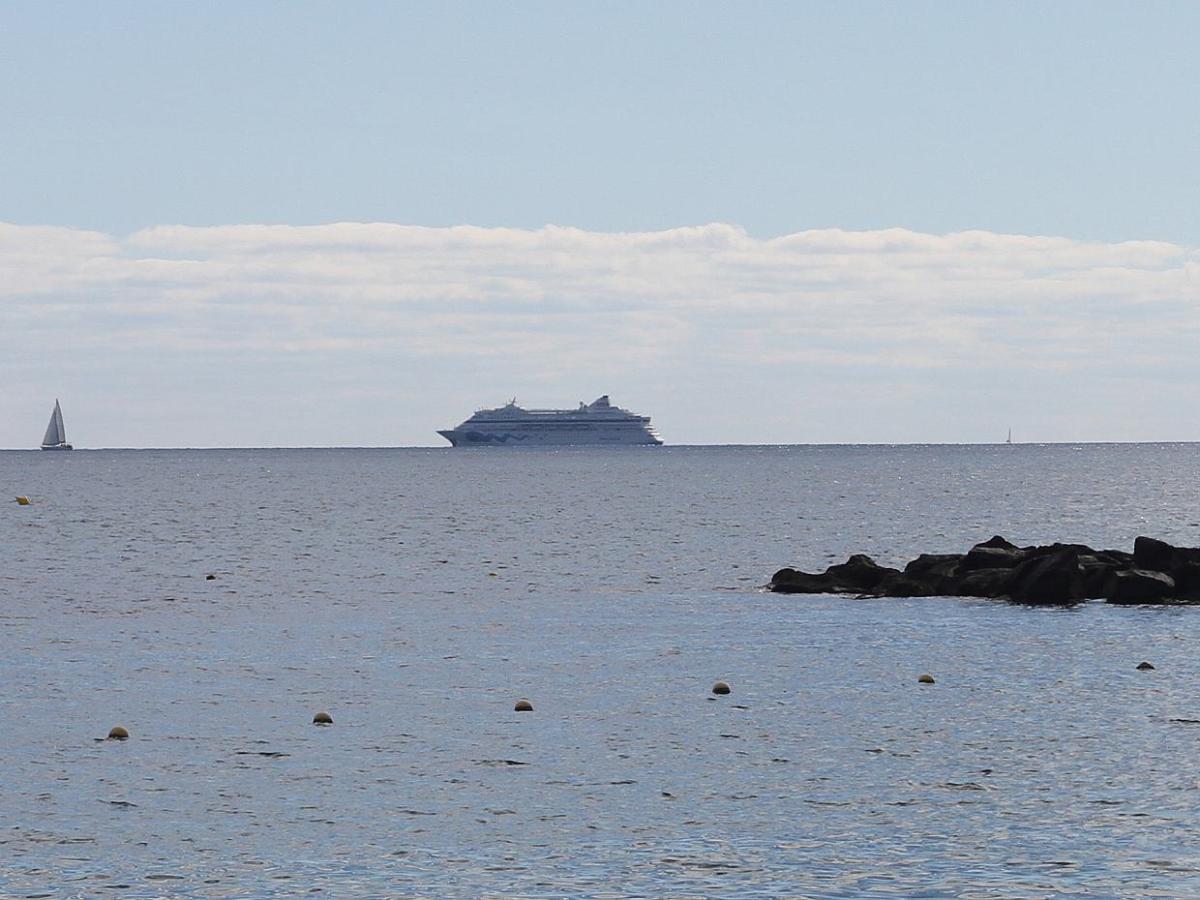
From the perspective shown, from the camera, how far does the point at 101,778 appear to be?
19172 millimetres

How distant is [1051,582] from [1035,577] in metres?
0.63

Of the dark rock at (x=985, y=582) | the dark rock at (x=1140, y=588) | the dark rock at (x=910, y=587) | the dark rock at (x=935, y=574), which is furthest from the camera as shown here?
the dark rock at (x=935, y=574)

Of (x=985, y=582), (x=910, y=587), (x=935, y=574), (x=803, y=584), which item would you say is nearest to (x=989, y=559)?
(x=935, y=574)

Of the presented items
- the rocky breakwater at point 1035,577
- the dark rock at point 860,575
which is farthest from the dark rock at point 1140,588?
the dark rock at point 860,575

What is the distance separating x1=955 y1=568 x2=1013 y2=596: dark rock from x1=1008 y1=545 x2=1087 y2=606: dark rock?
557 millimetres

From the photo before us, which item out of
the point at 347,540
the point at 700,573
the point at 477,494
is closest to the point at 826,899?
the point at 700,573

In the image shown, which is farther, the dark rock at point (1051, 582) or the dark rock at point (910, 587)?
the dark rock at point (910, 587)

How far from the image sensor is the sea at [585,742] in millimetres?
15125

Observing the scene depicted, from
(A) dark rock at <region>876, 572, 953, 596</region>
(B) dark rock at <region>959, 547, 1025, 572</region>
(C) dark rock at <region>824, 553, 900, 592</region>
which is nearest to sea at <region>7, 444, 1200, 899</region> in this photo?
(A) dark rock at <region>876, 572, 953, 596</region>

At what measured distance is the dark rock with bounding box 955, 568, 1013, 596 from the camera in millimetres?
44781

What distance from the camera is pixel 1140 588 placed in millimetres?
42406

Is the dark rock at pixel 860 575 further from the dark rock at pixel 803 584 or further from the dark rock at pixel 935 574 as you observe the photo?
the dark rock at pixel 935 574

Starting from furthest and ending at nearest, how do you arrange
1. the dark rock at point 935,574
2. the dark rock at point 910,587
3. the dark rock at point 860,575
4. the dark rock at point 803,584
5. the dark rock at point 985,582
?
the dark rock at point 860,575 < the dark rock at point 803,584 < the dark rock at point 935,574 < the dark rock at point 910,587 < the dark rock at point 985,582

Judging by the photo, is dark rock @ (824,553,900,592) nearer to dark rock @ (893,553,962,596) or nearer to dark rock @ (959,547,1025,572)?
dark rock @ (893,553,962,596)
